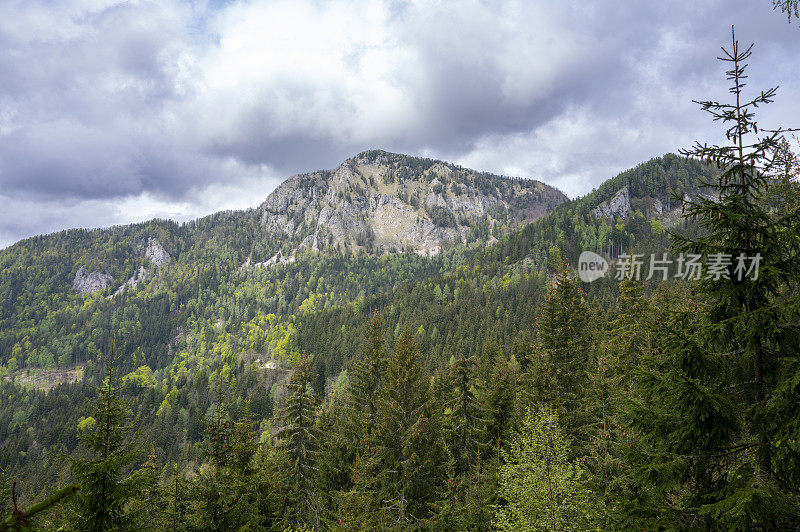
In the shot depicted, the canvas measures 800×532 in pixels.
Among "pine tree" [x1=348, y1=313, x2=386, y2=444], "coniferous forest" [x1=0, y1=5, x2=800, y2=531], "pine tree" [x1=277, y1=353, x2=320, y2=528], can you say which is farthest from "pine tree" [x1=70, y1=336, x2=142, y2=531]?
"pine tree" [x1=348, y1=313, x2=386, y2=444]

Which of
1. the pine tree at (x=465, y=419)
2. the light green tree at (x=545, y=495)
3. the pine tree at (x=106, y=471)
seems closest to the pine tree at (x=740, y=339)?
the light green tree at (x=545, y=495)

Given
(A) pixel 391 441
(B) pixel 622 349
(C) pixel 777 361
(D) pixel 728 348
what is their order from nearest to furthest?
(C) pixel 777 361
(D) pixel 728 348
(A) pixel 391 441
(B) pixel 622 349

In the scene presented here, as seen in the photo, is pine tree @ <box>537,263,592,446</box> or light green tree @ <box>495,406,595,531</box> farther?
pine tree @ <box>537,263,592,446</box>

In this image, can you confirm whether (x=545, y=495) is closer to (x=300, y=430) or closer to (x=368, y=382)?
(x=368, y=382)

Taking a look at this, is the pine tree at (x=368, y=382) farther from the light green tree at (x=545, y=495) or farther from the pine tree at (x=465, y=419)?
the light green tree at (x=545, y=495)

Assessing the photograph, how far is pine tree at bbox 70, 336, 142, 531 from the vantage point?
1079 cm

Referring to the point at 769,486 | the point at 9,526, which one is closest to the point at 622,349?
the point at 769,486

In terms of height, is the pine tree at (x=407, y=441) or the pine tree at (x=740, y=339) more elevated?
the pine tree at (x=740, y=339)

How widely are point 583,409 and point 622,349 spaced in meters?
4.98

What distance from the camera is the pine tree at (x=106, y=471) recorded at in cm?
1079

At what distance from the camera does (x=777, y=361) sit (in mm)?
7281

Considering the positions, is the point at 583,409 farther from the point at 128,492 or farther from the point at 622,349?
the point at 128,492

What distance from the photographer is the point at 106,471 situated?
429 inches

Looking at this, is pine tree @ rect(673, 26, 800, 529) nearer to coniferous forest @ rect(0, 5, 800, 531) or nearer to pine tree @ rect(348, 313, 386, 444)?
coniferous forest @ rect(0, 5, 800, 531)
